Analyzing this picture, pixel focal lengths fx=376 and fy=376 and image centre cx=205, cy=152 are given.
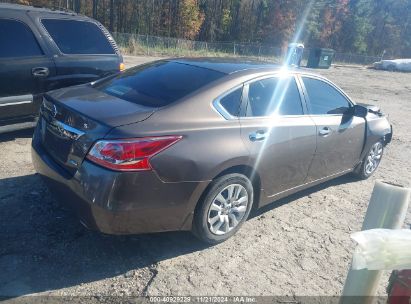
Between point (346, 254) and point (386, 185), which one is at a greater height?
point (386, 185)

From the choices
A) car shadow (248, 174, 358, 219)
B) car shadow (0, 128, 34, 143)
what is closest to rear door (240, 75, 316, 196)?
car shadow (248, 174, 358, 219)

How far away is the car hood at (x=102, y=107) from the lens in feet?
9.62

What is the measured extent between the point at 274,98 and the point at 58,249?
2.50m

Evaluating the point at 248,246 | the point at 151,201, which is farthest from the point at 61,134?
the point at 248,246

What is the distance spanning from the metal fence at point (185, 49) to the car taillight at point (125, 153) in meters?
25.3

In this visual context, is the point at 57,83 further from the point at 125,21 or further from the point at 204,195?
the point at 125,21

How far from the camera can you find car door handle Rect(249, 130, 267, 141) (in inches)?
138

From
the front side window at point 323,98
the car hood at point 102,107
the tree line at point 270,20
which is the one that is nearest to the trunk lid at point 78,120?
the car hood at point 102,107

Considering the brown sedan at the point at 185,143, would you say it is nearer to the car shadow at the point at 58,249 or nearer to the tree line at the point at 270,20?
the car shadow at the point at 58,249

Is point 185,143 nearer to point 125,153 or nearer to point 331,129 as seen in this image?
point 125,153

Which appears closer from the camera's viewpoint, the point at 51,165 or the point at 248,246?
the point at 51,165

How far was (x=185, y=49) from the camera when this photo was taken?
34.3 m

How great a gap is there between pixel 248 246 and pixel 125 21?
138ft

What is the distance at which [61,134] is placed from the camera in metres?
3.18
